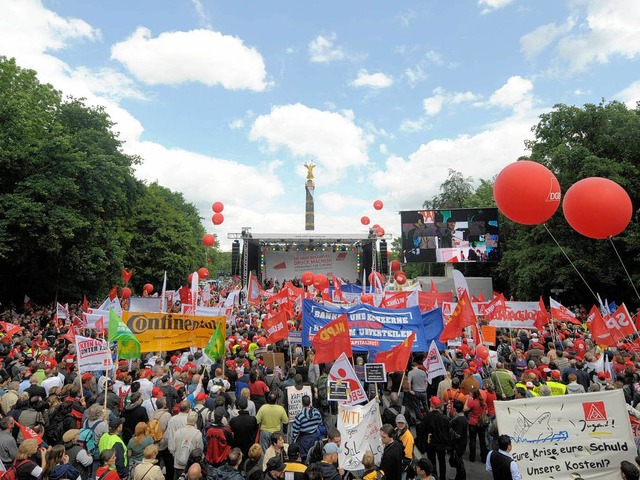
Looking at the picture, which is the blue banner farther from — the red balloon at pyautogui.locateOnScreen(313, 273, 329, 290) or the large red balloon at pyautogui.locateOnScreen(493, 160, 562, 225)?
the red balloon at pyautogui.locateOnScreen(313, 273, 329, 290)

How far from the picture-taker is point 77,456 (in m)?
5.18

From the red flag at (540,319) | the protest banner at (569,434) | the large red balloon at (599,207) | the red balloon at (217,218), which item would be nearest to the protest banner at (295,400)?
the protest banner at (569,434)

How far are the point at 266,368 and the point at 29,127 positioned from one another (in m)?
19.4

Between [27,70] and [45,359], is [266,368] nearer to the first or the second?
[45,359]

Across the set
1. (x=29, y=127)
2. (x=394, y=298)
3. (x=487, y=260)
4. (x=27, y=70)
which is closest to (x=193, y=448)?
(x=394, y=298)

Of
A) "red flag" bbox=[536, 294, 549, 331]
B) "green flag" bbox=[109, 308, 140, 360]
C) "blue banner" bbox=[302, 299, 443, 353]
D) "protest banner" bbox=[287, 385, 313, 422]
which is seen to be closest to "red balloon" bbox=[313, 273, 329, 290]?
"red flag" bbox=[536, 294, 549, 331]

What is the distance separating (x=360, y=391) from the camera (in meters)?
6.59

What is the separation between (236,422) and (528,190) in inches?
241

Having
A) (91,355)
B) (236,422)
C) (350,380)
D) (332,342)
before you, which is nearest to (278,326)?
(332,342)

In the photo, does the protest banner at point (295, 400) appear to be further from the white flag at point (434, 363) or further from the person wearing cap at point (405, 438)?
the white flag at point (434, 363)

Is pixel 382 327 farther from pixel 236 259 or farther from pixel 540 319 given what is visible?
pixel 236 259

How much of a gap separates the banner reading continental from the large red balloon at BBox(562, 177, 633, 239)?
7.08m

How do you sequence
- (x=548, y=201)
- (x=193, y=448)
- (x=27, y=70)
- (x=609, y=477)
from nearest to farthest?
(x=609, y=477), (x=193, y=448), (x=548, y=201), (x=27, y=70)

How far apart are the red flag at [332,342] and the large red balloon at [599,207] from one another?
4661mm
